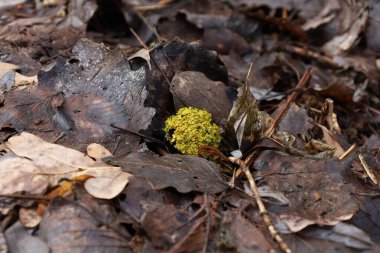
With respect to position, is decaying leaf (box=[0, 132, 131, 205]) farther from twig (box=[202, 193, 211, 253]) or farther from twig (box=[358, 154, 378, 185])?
twig (box=[358, 154, 378, 185])

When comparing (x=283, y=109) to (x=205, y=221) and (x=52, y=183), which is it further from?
(x=52, y=183)

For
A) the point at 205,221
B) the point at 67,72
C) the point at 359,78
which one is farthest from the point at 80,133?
the point at 359,78

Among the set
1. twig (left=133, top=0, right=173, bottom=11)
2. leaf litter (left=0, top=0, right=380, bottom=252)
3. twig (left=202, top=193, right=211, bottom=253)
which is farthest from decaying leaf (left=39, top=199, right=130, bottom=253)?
twig (left=133, top=0, right=173, bottom=11)

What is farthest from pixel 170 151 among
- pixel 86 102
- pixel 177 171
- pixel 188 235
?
pixel 188 235

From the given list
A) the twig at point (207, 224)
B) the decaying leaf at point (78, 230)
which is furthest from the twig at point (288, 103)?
the decaying leaf at point (78, 230)

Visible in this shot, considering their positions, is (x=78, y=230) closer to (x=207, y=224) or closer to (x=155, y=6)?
(x=207, y=224)

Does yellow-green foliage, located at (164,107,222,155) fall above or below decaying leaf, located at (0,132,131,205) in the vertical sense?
above

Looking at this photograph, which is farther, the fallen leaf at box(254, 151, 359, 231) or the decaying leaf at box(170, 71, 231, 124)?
the decaying leaf at box(170, 71, 231, 124)
